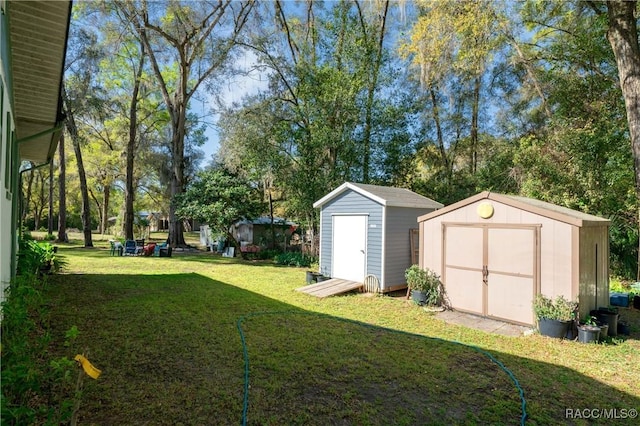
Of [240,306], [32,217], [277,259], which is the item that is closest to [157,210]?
[32,217]

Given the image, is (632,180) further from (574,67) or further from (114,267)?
(114,267)

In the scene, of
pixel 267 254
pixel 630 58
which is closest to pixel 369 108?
pixel 267 254

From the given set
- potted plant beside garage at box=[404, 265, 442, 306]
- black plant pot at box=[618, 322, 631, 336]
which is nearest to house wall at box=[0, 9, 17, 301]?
potted plant beside garage at box=[404, 265, 442, 306]

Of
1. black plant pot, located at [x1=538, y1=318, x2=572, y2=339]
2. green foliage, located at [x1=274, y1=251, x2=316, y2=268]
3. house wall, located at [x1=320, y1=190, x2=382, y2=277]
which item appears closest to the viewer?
black plant pot, located at [x1=538, y1=318, x2=572, y2=339]

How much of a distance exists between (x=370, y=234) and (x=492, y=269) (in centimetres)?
319

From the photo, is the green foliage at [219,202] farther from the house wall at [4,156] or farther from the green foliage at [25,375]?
the green foliage at [25,375]

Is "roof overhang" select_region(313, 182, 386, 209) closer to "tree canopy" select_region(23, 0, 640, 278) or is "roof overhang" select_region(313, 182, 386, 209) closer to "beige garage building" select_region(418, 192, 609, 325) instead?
"beige garage building" select_region(418, 192, 609, 325)

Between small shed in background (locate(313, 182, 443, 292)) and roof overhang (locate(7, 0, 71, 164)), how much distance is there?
6.50 meters

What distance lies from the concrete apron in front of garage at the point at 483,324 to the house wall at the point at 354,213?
223 cm

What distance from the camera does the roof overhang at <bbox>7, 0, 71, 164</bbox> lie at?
311 cm

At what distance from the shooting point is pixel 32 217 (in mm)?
34188

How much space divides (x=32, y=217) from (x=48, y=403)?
1614 inches

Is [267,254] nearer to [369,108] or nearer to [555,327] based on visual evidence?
[369,108]

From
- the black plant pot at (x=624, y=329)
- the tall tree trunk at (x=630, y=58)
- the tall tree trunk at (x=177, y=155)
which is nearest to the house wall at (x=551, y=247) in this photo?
the black plant pot at (x=624, y=329)
